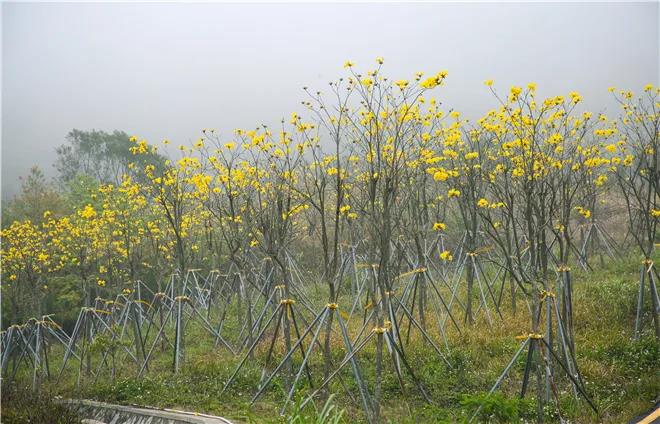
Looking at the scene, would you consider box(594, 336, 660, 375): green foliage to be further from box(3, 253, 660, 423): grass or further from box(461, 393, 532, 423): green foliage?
box(461, 393, 532, 423): green foliage

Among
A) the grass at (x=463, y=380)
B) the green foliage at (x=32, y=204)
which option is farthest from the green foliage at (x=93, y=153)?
the grass at (x=463, y=380)

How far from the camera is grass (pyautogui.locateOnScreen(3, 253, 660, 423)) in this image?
18.5ft

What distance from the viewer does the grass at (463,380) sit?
5.64 m

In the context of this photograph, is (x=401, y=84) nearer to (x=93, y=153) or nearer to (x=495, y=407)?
(x=495, y=407)

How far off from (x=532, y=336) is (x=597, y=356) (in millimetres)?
2461

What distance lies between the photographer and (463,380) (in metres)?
6.83

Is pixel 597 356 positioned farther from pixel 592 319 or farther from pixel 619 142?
pixel 619 142

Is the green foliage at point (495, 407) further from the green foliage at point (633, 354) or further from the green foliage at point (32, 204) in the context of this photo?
the green foliage at point (32, 204)

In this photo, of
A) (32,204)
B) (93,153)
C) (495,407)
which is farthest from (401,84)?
(93,153)

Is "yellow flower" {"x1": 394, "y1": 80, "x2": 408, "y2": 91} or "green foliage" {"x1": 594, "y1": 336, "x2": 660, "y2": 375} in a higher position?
"yellow flower" {"x1": 394, "y1": 80, "x2": 408, "y2": 91}

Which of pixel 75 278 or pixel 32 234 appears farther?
pixel 75 278

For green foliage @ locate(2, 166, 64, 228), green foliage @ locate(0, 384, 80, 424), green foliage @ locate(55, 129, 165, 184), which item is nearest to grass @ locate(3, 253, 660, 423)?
green foliage @ locate(0, 384, 80, 424)

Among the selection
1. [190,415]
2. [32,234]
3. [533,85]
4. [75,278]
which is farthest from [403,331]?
[75,278]

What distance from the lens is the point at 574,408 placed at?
5.64 metres
